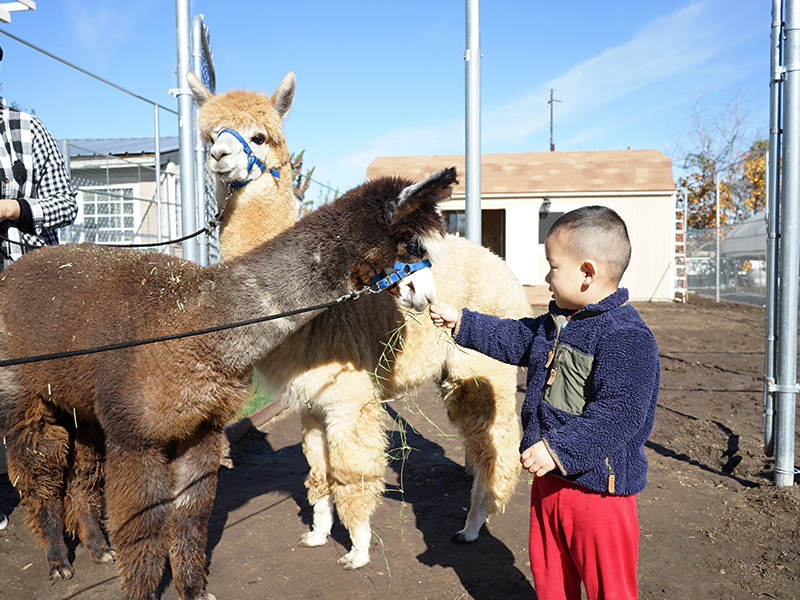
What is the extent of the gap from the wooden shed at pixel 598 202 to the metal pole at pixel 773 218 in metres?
13.1

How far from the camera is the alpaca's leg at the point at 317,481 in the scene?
11.8ft

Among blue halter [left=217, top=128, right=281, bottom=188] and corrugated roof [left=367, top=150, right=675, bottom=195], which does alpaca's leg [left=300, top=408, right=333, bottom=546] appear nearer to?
blue halter [left=217, top=128, right=281, bottom=188]

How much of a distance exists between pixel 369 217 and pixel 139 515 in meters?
1.66

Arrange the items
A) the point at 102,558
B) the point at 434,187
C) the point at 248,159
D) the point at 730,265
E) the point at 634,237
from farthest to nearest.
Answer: the point at 730,265
the point at 634,237
the point at 102,558
the point at 248,159
the point at 434,187

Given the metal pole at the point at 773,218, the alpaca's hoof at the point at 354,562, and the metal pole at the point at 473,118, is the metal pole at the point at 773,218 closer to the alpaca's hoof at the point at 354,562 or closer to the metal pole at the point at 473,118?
the metal pole at the point at 473,118

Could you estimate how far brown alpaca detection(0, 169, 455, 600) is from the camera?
7.97 feet

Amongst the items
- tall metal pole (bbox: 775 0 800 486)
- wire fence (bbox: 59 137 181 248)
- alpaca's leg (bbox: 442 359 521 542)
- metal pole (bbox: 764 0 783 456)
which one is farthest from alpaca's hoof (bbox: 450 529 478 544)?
wire fence (bbox: 59 137 181 248)

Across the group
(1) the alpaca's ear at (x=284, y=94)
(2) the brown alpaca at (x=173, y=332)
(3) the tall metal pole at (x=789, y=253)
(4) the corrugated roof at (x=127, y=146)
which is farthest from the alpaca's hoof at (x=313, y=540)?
(4) the corrugated roof at (x=127, y=146)

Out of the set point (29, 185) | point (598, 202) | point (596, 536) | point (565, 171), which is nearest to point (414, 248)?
point (596, 536)

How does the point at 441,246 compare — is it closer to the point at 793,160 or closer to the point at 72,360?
the point at 72,360

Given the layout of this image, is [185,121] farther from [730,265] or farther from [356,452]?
[730,265]

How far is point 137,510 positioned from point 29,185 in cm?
221

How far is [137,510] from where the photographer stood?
2.53 metres

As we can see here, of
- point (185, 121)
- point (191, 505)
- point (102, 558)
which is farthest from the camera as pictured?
point (185, 121)
